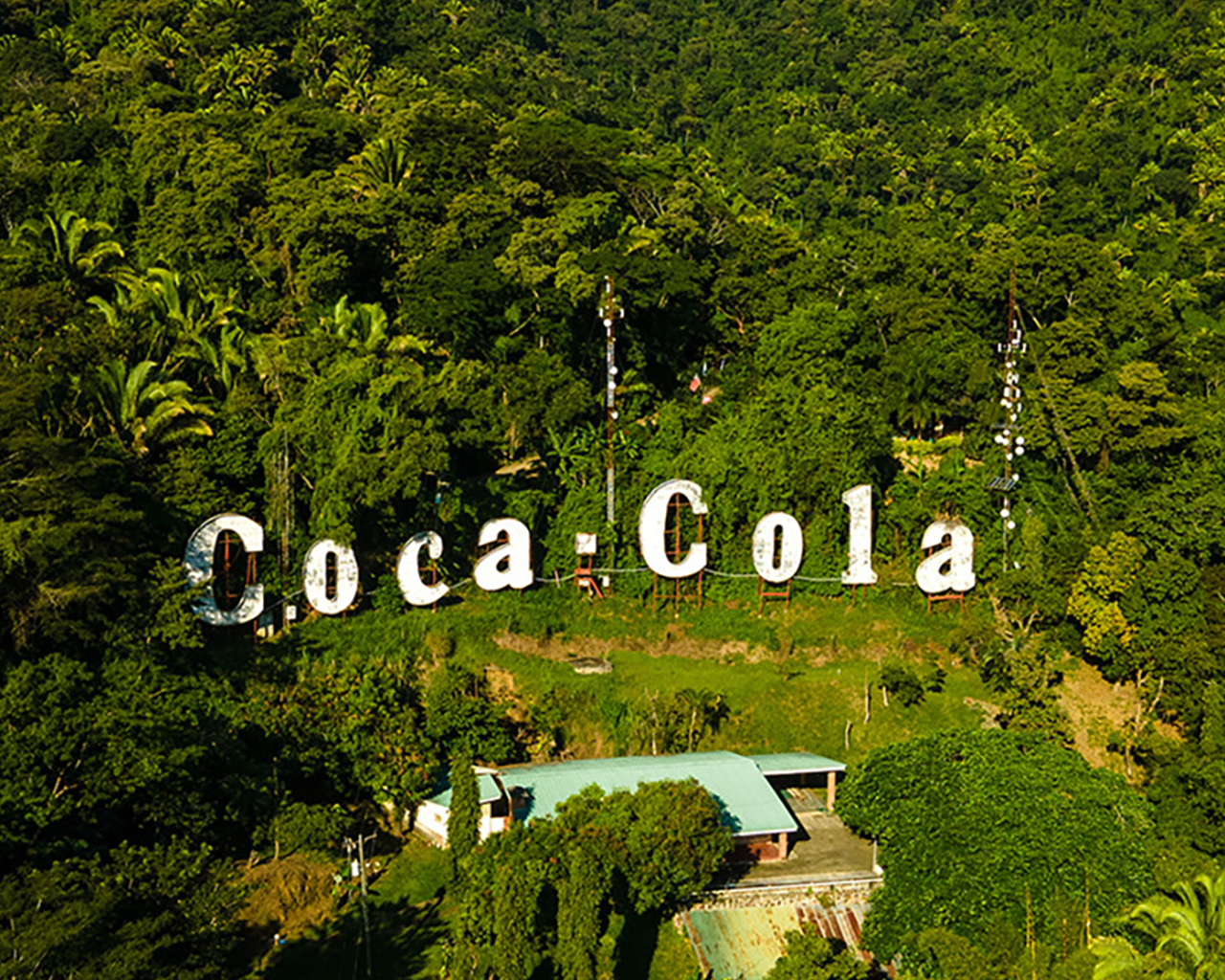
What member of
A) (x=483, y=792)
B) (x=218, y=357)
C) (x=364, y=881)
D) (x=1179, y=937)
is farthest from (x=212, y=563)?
(x=1179, y=937)

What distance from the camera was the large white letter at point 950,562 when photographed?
41.4 meters

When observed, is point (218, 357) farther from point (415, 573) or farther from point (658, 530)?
point (658, 530)

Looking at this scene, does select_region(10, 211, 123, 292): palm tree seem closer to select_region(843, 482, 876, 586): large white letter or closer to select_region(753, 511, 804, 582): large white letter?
select_region(753, 511, 804, 582): large white letter

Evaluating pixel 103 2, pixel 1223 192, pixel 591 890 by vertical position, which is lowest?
pixel 591 890

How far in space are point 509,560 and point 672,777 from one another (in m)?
11.2

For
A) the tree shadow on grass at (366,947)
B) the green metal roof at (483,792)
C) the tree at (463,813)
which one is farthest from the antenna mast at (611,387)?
the tree shadow on grass at (366,947)

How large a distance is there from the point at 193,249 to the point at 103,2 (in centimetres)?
3984

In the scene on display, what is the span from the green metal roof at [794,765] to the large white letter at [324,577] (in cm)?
1429

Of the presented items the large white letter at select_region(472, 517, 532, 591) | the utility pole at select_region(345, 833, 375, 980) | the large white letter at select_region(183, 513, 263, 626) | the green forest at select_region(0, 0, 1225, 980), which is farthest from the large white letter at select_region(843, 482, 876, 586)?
the large white letter at select_region(183, 513, 263, 626)

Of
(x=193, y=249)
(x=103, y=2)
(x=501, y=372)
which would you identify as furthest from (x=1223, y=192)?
(x=103, y=2)

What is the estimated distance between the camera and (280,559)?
3859cm

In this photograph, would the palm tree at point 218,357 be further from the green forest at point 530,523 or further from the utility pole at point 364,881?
the utility pole at point 364,881

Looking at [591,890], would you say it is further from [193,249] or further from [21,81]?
[21,81]

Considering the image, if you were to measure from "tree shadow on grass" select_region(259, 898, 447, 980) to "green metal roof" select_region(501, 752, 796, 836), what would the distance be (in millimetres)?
3729
